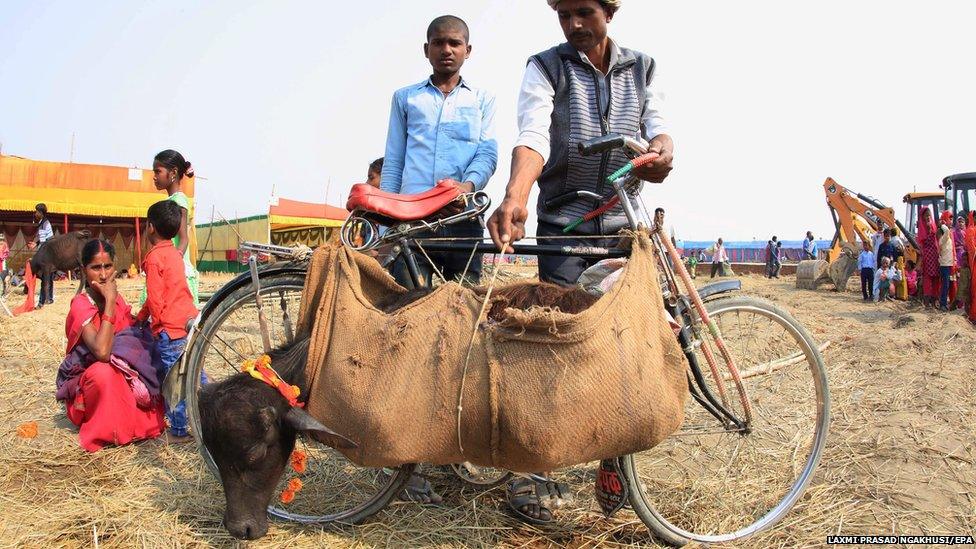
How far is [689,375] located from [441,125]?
1956 millimetres

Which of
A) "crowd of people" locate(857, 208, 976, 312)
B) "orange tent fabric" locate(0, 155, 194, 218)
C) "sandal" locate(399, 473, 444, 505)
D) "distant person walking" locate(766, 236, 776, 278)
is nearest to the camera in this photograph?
"sandal" locate(399, 473, 444, 505)

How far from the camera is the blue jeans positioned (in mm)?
3853

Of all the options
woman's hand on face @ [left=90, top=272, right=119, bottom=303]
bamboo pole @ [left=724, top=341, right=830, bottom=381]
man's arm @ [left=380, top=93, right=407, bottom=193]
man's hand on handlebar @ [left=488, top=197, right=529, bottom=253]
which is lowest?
bamboo pole @ [left=724, top=341, right=830, bottom=381]

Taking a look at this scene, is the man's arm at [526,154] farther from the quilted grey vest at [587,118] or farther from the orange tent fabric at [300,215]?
the orange tent fabric at [300,215]

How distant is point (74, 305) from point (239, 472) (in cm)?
265

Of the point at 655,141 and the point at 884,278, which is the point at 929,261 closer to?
the point at 884,278

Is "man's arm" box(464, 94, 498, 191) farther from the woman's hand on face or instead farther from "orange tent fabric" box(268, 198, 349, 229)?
"orange tent fabric" box(268, 198, 349, 229)

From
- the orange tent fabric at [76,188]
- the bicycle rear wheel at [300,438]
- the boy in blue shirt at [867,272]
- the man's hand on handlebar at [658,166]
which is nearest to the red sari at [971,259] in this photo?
the boy in blue shirt at [867,272]

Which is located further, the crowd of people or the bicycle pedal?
the crowd of people

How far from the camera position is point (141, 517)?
2686 mm

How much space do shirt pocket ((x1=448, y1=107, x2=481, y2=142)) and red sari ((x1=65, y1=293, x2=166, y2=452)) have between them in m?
2.62

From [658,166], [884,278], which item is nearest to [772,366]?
[658,166]

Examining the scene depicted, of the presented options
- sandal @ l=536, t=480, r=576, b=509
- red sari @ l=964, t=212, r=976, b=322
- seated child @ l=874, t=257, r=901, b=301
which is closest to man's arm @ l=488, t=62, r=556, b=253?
sandal @ l=536, t=480, r=576, b=509

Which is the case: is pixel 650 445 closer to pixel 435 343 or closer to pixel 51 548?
pixel 435 343
